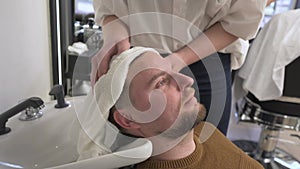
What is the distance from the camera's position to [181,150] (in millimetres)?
861

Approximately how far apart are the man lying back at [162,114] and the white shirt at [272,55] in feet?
2.70

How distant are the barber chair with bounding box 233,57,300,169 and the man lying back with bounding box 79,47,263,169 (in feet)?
2.77

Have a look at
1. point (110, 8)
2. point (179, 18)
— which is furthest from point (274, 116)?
point (110, 8)

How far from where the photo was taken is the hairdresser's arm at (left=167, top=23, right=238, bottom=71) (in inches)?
34.6

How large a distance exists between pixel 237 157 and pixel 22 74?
764 mm

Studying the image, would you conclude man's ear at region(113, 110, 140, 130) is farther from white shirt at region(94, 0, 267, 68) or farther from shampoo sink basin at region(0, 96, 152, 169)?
white shirt at region(94, 0, 267, 68)

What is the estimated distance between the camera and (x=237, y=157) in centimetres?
90

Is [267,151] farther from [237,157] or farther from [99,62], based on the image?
[99,62]

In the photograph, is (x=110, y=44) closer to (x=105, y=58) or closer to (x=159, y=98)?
(x=105, y=58)

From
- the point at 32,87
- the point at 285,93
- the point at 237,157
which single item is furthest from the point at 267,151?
the point at 32,87

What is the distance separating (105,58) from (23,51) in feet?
1.35

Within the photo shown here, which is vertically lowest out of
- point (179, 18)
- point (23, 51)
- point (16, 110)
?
point (16, 110)

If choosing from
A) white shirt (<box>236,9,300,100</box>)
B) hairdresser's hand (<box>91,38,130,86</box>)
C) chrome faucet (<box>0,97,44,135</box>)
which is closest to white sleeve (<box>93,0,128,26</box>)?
hairdresser's hand (<box>91,38,130,86</box>)

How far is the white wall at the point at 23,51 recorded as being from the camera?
944 millimetres
